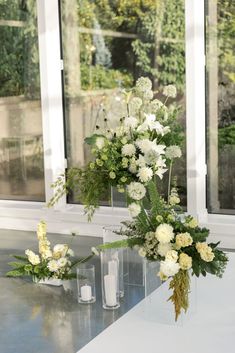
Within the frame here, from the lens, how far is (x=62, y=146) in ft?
19.1

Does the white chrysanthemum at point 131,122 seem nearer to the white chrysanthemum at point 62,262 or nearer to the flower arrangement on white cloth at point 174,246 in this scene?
the flower arrangement on white cloth at point 174,246

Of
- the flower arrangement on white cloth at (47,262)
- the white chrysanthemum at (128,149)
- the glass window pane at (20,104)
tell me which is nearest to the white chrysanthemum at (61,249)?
the flower arrangement on white cloth at (47,262)

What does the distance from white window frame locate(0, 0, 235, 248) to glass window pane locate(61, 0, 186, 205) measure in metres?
0.10

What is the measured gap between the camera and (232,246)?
5.14 metres

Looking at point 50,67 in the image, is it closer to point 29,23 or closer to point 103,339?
point 29,23

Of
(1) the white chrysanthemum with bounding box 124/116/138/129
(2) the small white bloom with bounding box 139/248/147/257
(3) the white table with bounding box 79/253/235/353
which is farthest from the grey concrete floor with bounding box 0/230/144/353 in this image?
(1) the white chrysanthemum with bounding box 124/116/138/129

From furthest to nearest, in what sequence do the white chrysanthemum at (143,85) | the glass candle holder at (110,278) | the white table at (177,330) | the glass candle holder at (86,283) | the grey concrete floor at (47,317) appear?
the glass candle holder at (86,283) → the glass candle holder at (110,278) → the grey concrete floor at (47,317) → the white chrysanthemum at (143,85) → the white table at (177,330)

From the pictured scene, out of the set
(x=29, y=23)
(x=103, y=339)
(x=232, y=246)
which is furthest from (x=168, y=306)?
(x=29, y=23)

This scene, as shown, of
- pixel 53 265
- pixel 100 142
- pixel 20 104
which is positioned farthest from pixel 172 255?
pixel 20 104

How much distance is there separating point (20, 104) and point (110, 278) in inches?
108

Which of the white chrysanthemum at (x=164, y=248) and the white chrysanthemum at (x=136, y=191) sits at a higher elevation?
the white chrysanthemum at (x=136, y=191)

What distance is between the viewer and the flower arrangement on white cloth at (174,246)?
2.52 m

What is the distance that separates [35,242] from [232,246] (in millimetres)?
1496

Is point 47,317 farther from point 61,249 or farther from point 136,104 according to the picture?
point 136,104
